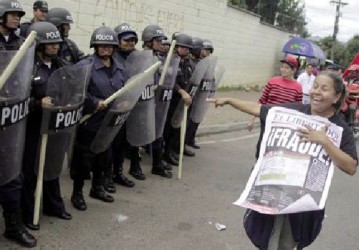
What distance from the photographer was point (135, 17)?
10359 mm

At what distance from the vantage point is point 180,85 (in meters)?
6.28

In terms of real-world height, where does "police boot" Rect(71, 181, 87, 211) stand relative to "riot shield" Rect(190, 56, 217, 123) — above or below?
below

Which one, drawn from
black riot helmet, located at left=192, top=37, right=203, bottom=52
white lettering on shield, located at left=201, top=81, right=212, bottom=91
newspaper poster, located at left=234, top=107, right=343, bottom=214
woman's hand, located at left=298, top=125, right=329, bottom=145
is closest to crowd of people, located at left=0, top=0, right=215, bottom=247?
white lettering on shield, located at left=201, top=81, right=212, bottom=91

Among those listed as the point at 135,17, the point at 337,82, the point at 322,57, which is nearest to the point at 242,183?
the point at 337,82

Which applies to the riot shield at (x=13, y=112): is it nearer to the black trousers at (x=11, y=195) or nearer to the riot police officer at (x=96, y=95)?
the black trousers at (x=11, y=195)

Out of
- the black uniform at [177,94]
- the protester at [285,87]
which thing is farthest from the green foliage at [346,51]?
the protester at [285,87]

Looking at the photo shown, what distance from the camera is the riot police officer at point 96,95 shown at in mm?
4387

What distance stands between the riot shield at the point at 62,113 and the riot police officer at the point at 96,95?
0.37 m

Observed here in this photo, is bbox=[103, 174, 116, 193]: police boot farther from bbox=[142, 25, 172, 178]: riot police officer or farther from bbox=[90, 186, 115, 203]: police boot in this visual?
bbox=[142, 25, 172, 178]: riot police officer

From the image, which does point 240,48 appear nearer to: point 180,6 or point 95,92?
point 180,6

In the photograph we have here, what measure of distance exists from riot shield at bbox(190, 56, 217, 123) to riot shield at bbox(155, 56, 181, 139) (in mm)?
744

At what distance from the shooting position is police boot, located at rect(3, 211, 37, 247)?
367 centimetres

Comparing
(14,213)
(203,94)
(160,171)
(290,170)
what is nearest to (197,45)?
(203,94)

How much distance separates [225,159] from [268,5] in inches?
944
